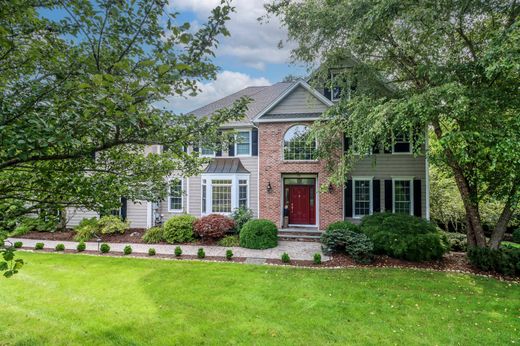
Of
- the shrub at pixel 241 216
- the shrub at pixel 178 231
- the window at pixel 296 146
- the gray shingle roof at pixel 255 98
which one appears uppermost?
the gray shingle roof at pixel 255 98

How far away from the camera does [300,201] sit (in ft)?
49.8

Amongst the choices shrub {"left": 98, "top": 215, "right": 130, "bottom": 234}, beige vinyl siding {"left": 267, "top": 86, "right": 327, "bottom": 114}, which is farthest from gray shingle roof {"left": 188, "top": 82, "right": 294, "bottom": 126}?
shrub {"left": 98, "top": 215, "right": 130, "bottom": 234}

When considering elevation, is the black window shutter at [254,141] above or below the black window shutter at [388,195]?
above

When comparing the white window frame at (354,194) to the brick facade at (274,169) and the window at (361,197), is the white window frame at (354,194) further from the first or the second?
the brick facade at (274,169)

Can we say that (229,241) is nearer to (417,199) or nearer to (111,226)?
(111,226)

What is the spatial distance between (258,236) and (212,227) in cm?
226

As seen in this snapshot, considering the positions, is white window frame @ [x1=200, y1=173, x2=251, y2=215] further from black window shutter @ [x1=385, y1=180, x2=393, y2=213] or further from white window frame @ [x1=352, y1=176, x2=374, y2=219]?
black window shutter @ [x1=385, y1=180, x2=393, y2=213]

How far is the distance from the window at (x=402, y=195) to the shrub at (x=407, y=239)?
289cm

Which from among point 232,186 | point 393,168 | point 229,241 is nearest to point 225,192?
point 232,186

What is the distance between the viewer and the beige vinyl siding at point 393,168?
13.7 metres

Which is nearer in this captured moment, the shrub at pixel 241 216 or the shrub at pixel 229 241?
the shrub at pixel 229 241

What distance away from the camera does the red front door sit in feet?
49.3

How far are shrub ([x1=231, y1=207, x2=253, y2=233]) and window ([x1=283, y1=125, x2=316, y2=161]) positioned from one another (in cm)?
345

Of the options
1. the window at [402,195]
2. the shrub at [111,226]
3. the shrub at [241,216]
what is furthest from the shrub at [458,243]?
the shrub at [111,226]
